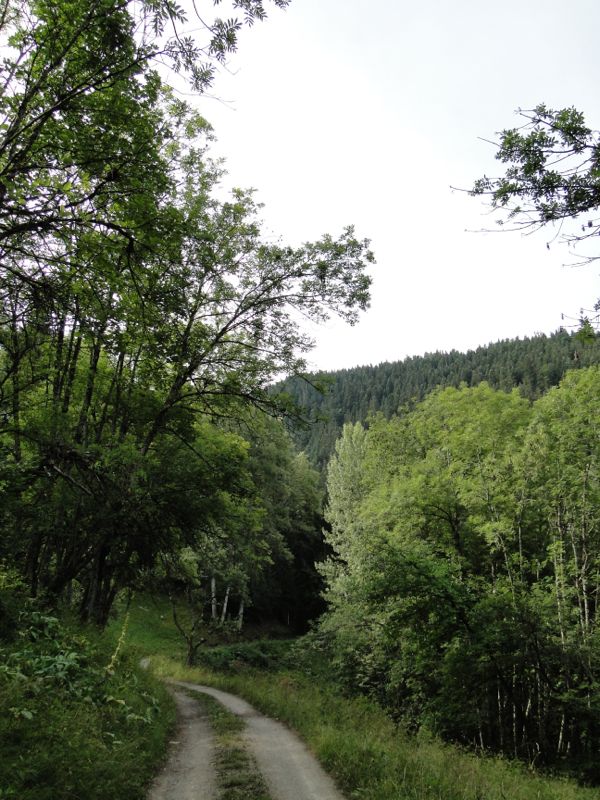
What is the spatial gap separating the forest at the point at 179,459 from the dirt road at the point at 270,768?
0.53 meters

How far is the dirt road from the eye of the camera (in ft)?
22.6

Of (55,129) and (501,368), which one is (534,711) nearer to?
(55,129)

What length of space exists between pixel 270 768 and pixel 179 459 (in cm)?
561

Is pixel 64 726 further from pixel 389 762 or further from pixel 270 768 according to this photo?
pixel 389 762

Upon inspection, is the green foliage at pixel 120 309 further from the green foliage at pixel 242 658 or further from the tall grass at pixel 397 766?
the green foliage at pixel 242 658

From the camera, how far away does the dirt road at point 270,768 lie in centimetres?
689

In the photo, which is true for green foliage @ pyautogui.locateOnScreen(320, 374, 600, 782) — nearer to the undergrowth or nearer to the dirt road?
the dirt road

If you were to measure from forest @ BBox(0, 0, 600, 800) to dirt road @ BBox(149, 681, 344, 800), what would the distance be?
1.75ft

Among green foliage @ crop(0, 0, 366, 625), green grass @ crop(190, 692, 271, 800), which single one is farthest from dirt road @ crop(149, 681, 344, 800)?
green foliage @ crop(0, 0, 366, 625)

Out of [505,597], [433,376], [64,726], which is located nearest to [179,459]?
[64,726]

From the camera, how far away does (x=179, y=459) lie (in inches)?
406

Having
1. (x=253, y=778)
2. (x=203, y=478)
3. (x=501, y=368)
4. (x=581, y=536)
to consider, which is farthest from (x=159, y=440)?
(x=501, y=368)

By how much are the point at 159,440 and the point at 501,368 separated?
13353 cm

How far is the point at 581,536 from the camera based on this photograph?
11.7 metres
